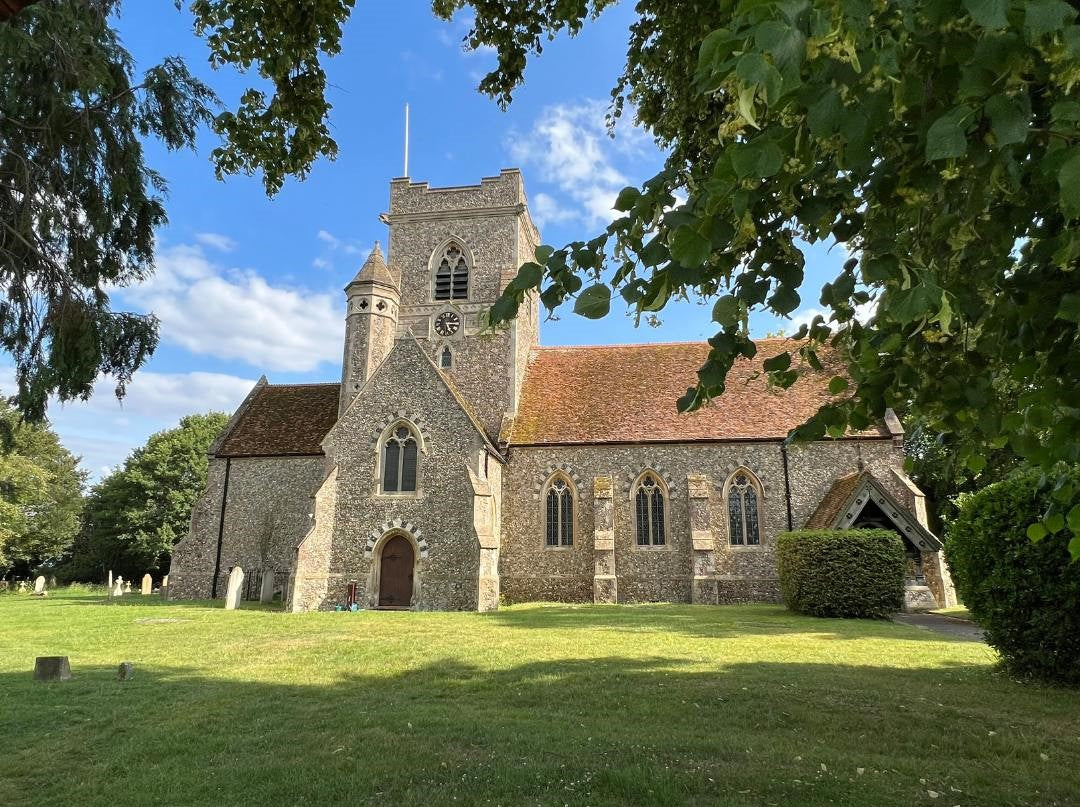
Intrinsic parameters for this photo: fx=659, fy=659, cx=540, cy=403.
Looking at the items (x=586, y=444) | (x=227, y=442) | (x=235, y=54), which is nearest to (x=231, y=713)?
(x=235, y=54)

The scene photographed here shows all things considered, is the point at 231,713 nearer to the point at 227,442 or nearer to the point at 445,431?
the point at 445,431

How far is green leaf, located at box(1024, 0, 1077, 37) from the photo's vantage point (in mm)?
1316

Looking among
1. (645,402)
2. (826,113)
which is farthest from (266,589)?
(826,113)

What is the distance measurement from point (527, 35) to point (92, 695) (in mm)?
8346

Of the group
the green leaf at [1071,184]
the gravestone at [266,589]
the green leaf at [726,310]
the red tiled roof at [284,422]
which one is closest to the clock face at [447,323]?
the red tiled roof at [284,422]

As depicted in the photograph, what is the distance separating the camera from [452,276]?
25625 millimetres

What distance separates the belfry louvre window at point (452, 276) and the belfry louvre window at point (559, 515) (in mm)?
8477

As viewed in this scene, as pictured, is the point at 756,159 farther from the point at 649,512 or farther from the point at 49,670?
the point at 649,512

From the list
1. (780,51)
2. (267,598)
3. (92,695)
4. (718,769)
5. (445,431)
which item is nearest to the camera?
(780,51)

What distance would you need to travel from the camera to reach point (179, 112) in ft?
28.0

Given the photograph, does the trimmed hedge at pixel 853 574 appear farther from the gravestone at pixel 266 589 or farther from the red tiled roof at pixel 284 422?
the gravestone at pixel 266 589

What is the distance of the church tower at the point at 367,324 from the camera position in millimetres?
23047

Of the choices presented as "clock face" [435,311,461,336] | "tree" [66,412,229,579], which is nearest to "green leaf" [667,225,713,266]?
"clock face" [435,311,461,336]

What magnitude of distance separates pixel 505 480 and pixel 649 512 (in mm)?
4800
